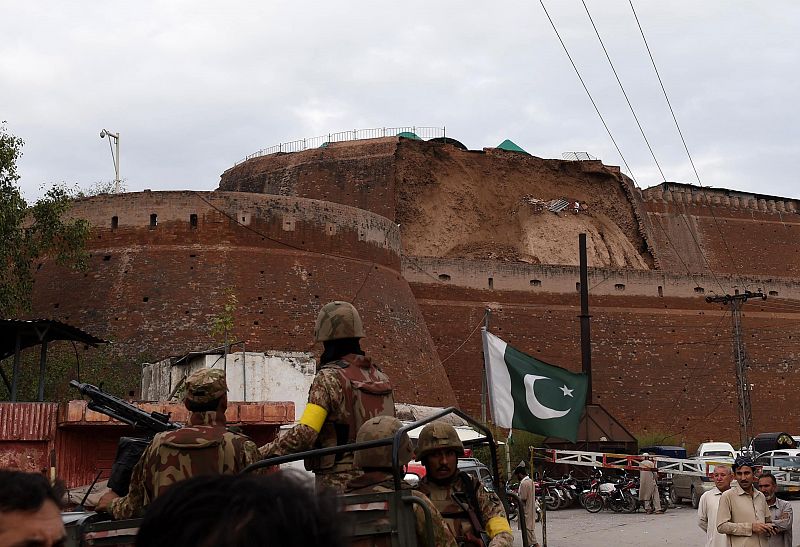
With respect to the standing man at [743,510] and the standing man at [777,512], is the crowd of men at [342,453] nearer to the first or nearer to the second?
the standing man at [743,510]

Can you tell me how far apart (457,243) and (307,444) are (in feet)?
126

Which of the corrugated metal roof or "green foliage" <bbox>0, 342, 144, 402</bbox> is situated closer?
the corrugated metal roof

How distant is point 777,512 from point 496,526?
11.3 ft

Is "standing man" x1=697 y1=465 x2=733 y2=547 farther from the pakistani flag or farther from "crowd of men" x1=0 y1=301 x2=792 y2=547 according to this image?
the pakistani flag

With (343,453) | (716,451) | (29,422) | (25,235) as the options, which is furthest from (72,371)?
(343,453)

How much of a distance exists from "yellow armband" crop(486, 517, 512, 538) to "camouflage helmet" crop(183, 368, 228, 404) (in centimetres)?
113

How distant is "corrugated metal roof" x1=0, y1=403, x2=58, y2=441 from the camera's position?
10.8 metres

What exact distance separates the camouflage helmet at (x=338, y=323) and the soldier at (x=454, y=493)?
1.79ft

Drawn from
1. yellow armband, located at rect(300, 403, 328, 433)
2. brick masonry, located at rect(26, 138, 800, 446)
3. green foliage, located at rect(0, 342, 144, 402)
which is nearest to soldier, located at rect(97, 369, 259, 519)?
yellow armband, located at rect(300, 403, 328, 433)

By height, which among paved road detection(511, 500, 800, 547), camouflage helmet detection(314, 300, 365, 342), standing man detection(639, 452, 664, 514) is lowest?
paved road detection(511, 500, 800, 547)

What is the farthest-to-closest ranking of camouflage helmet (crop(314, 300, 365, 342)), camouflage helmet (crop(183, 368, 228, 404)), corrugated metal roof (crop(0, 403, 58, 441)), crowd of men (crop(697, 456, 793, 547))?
corrugated metal roof (crop(0, 403, 58, 441)) < crowd of men (crop(697, 456, 793, 547)) < camouflage helmet (crop(314, 300, 365, 342)) < camouflage helmet (crop(183, 368, 228, 404))

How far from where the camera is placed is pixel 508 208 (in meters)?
43.5

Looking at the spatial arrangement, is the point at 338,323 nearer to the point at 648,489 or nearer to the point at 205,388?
the point at 205,388

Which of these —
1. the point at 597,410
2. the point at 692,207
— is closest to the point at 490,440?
the point at 597,410
